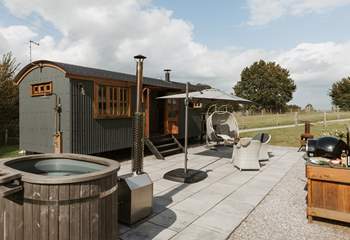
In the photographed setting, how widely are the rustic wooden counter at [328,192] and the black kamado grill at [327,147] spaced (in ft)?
2.72

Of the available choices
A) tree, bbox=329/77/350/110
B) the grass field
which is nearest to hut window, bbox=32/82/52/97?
the grass field

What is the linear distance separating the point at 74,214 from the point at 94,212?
18 cm

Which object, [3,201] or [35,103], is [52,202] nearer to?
[3,201]

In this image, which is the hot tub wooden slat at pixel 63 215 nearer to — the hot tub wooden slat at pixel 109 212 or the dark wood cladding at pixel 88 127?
the hot tub wooden slat at pixel 109 212

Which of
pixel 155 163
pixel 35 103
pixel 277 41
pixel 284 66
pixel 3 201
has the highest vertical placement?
pixel 284 66

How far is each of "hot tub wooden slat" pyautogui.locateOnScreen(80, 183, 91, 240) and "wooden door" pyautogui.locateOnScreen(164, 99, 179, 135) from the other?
321 inches

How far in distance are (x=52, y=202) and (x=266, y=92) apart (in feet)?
125

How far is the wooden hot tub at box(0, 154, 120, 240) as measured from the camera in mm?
2059

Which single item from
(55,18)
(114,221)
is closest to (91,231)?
(114,221)

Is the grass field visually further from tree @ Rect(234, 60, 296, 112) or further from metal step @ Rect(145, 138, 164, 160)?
metal step @ Rect(145, 138, 164, 160)

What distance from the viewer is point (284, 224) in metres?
3.47

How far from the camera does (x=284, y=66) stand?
133 feet

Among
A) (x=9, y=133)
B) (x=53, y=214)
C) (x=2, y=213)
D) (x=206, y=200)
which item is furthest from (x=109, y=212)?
(x=9, y=133)

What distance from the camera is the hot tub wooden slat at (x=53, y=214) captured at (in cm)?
205
